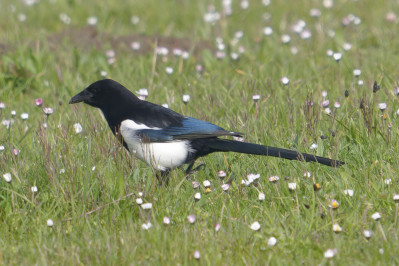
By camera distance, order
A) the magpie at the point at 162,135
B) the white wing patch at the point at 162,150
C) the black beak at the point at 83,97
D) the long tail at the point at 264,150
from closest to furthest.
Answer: the long tail at the point at 264,150
the magpie at the point at 162,135
the white wing patch at the point at 162,150
the black beak at the point at 83,97

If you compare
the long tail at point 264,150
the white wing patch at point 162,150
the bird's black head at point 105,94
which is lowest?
the white wing patch at point 162,150

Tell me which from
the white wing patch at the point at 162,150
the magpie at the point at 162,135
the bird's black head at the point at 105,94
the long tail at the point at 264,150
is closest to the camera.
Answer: the long tail at the point at 264,150

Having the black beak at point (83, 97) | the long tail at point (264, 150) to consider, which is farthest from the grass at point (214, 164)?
the black beak at point (83, 97)

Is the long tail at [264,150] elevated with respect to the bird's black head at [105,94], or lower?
lower

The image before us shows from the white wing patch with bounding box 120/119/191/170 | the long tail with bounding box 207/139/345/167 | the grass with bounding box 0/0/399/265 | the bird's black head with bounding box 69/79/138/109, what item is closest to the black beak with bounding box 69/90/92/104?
the bird's black head with bounding box 69/79/138/109

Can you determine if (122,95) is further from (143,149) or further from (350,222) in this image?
(350,222)

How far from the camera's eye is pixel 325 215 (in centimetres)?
370

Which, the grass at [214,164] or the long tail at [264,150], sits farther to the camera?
the long tail at [264,150]

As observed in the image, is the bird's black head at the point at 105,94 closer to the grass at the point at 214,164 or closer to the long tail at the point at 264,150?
the grass at the point at 214,164

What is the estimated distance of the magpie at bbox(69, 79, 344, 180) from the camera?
4500mm

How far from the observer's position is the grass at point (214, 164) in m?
3.40

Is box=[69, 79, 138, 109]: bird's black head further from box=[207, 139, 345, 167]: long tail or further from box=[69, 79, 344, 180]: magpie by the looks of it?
box=[207, 139, 345, 167]: long tail

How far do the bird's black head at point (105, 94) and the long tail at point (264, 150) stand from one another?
80 centimetres

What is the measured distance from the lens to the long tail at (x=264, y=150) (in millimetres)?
4129
